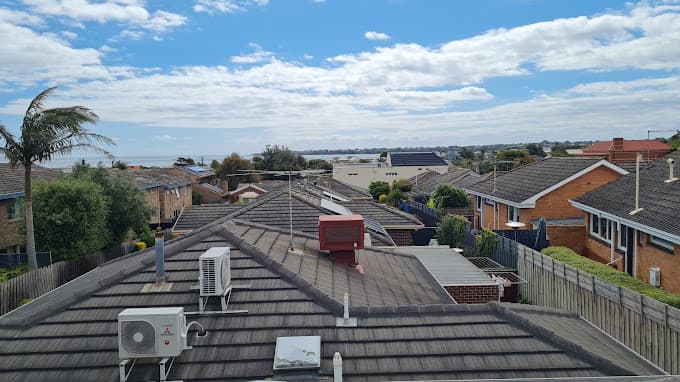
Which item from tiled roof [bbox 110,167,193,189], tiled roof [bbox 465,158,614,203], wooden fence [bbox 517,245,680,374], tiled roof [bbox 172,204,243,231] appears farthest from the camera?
tiled roof [bbox 110,167,193,189]

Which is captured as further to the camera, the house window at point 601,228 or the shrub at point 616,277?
the house window at point 601,228

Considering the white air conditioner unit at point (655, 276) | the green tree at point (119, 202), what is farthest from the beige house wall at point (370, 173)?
the white air conditioner unit at point (655, 276)

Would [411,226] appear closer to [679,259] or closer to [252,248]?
[679,259]

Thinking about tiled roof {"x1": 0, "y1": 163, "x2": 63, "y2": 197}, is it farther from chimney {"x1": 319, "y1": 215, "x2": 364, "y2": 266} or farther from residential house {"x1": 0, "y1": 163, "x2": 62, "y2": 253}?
chimney {"x1": 319, "y1": 215, "x2": 364, "y2": 266}

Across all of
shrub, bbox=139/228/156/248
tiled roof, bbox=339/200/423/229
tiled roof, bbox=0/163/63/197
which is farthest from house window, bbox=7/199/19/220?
tiled roof, bbox=339/200/423/229

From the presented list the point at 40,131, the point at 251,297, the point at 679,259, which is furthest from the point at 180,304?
the point at 40,131

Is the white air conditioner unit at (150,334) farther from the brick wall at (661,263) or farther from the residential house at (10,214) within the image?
the residential house at (10,214)

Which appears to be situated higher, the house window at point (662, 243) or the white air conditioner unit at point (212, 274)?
the white air conditioner unit at point (212, 274)

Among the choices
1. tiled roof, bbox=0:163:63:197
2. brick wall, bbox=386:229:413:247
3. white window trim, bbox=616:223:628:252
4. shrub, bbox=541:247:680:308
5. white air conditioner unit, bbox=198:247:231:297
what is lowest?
brick wall, bbox=386:229:413:247
